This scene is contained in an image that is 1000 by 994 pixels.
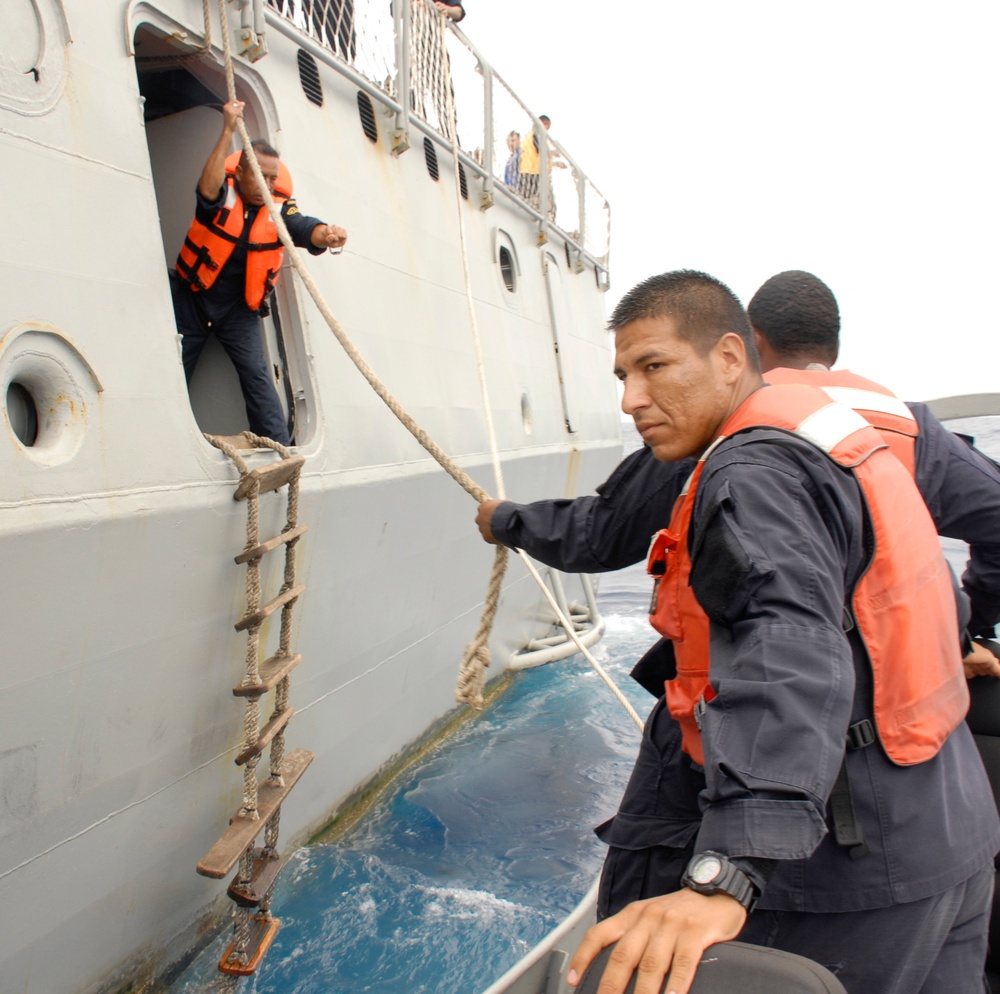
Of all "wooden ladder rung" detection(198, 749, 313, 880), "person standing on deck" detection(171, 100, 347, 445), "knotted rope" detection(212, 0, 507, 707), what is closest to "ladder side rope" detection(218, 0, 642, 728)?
"knotted rope" detection(212, 0, 507, 707)

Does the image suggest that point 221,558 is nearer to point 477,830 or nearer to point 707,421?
point 707,421

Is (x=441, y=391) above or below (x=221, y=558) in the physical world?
above

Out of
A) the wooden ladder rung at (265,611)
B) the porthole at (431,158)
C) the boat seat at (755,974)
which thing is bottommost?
the boat seat at (755,974)

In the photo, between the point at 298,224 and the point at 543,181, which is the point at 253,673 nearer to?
the point at 298,224

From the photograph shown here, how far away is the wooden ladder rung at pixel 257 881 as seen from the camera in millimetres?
3092

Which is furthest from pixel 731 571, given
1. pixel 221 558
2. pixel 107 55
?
pixel 107 55

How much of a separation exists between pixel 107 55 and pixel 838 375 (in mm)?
2765

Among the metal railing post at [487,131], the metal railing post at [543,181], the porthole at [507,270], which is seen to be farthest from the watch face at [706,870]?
the metal railing post at [543,181]

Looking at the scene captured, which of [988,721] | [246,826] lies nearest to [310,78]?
[246,826]

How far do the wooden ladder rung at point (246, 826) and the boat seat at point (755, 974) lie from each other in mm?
2110

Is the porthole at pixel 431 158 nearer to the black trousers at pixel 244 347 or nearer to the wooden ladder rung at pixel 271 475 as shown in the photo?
the black trousers at pixel 244 347

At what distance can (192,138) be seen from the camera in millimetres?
4086

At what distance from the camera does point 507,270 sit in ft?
23.9

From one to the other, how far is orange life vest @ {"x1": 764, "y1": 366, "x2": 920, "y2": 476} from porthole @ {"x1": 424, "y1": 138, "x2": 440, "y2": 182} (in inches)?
150
